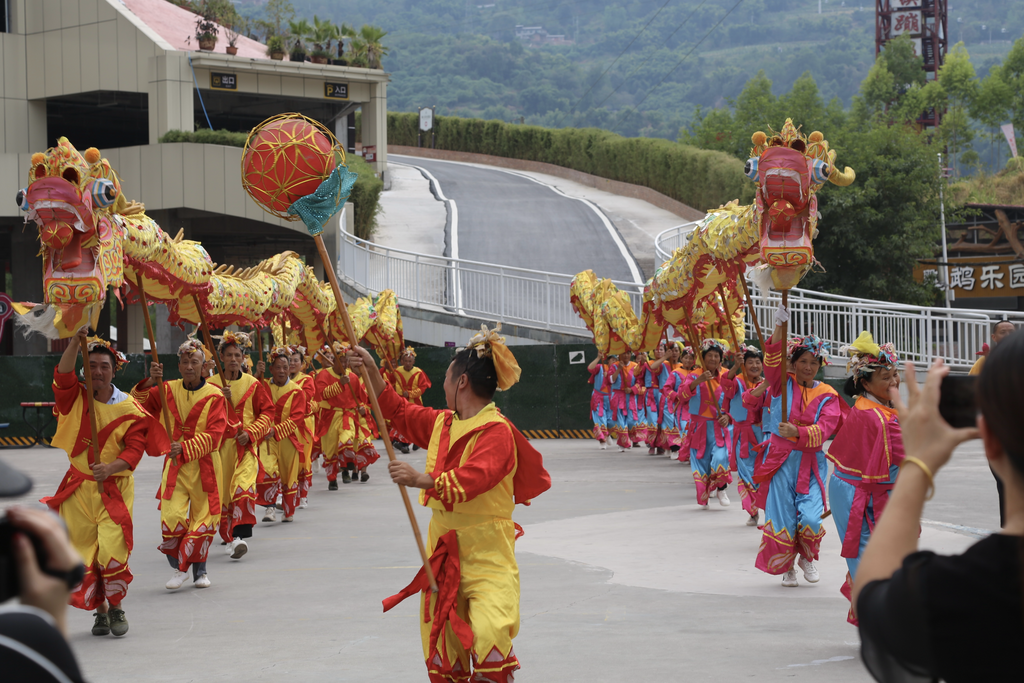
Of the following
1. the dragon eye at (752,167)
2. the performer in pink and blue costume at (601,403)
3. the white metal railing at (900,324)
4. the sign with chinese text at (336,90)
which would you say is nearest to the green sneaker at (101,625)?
the dragon eye at (752,167)

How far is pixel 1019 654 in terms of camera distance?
72.7 inches

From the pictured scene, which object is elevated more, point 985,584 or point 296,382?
point 985,584

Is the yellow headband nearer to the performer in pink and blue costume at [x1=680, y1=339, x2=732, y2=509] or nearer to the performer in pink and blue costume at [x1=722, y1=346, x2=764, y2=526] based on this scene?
the performer in pink and blue costume at [x1=722, y1=346, x2=764, y2=526]

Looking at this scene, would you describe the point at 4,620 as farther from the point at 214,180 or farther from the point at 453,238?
the point at 453,238

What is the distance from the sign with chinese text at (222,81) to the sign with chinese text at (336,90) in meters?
2.70

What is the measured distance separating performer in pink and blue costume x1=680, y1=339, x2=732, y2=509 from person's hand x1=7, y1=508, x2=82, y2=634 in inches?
389

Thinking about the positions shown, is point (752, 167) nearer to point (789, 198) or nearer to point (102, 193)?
point (789, 198)

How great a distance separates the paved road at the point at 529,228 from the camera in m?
29.3

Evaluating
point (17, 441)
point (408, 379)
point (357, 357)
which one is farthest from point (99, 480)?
point (17, 441)

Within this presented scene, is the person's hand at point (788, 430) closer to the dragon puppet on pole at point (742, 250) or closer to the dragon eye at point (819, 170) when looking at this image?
the dragon puppet on pole at point (742, 250)

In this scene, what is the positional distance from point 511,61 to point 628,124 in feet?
81.0

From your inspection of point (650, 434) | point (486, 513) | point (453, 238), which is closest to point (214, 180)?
point (453, 238)

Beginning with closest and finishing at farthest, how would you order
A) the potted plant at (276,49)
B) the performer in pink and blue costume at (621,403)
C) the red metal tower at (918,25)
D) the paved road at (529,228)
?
1. the performer in pink and blue costume at (621,403)
2. the potted plant at (276,49)
3. the paved road at (529,228)
4. the red metal tower at (918,25)

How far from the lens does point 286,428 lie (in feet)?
36.3
